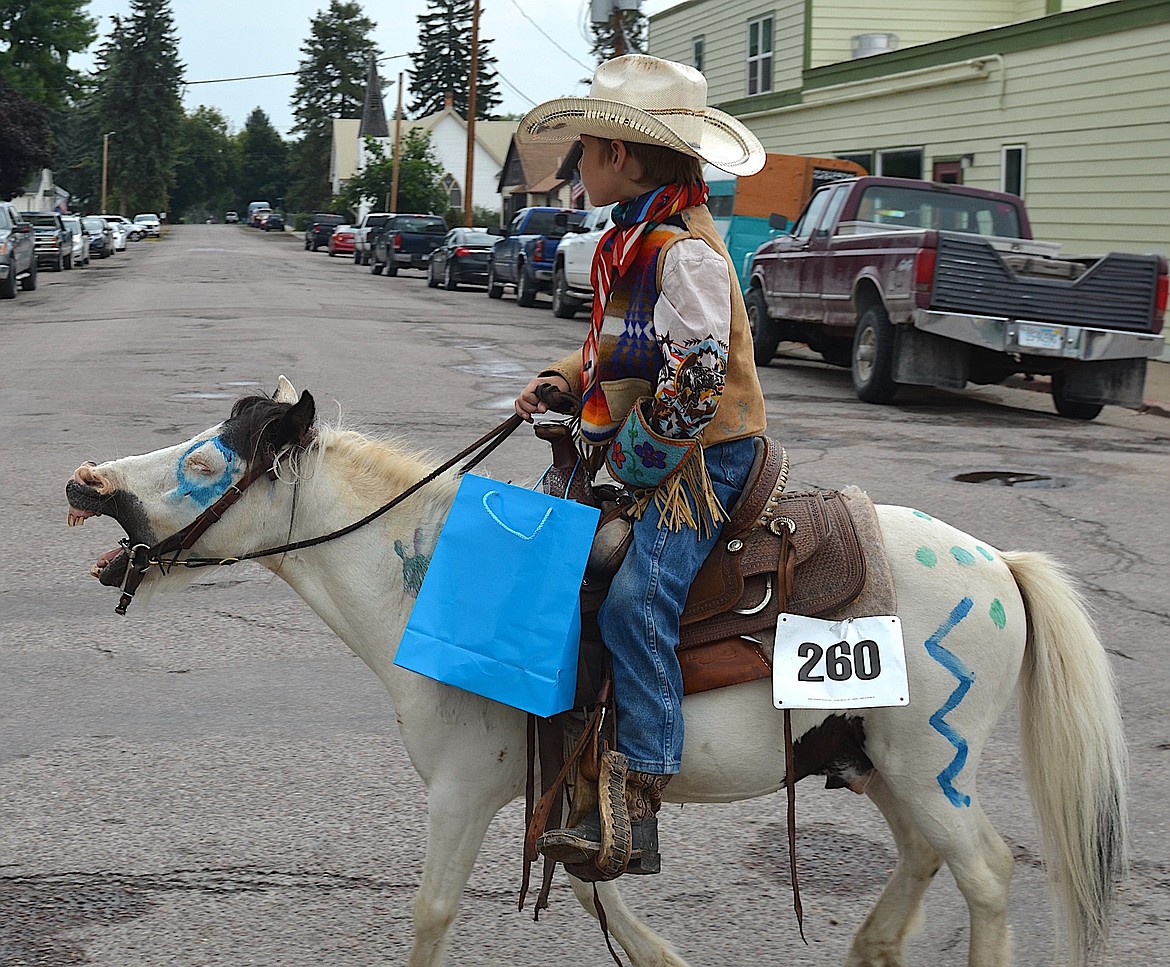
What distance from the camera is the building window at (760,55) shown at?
3180cm

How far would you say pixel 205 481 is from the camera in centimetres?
328

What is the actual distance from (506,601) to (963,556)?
1.13 metres

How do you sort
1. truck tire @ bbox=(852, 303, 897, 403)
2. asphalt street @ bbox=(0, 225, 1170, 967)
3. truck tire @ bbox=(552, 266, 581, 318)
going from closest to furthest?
asphalt street @ bbox=(0, 225, 1170, 967) → truck tire @ bbox=(852, 303, 897, 403) → truck tire @ bbox=(552, 266, 581, 318)

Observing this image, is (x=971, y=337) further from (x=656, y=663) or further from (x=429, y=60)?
(x=429, y=60)

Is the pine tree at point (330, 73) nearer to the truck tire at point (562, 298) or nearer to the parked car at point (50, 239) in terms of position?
the parked car at point (50, 239)

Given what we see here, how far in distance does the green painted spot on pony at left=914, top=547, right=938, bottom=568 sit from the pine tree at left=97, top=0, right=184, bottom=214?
131 meters

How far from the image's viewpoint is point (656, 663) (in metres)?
3.08

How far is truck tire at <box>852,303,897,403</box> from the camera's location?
44.6 feet

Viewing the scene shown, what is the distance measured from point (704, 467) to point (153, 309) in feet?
76.5

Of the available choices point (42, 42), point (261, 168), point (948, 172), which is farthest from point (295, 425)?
point (261, 168)

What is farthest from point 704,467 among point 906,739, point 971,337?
point 971,337

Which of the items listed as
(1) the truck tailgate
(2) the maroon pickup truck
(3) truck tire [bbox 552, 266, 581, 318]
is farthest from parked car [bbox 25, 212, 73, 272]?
(1) the truck tailgate

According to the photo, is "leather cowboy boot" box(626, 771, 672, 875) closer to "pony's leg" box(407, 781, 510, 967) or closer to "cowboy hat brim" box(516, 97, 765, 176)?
"pony's leg" box(407, 781, 510, 967)

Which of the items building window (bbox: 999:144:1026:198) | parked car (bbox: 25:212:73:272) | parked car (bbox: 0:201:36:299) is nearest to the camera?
building window (bbox: 999:144:1026:198)
